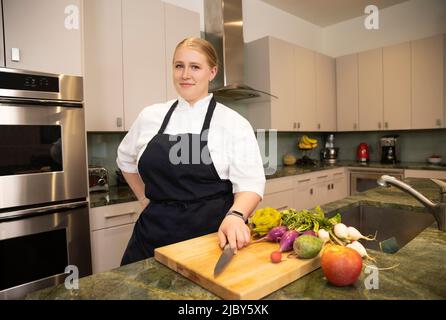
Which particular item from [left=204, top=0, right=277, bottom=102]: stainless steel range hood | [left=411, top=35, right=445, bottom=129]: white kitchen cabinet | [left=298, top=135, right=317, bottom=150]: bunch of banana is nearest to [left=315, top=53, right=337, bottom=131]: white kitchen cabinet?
[left=298, top=135, right=317, bottom=150]: bunch of banana

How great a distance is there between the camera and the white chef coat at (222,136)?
1156 mm

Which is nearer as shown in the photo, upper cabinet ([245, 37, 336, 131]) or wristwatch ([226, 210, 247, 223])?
wristwatch ([226, 210, 247, 223])

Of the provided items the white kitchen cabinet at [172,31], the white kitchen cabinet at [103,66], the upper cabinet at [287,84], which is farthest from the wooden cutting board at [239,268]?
the upper cabinet at [287,84]

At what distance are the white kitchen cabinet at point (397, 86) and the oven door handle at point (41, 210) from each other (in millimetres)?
3531

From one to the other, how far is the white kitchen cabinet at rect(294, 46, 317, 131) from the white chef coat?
2.57 meters

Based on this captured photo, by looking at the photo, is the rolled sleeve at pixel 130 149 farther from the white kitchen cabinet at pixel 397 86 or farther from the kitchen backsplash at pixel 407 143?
the kitchen backsplash at pixel 407 143

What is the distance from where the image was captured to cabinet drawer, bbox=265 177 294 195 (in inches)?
113

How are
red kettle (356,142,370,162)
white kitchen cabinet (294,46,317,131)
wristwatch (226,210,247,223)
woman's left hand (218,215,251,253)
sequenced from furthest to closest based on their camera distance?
red kettle (356,142,370,162) < white kitchen cabinet (294,46,317,131) < wristwatch (226,210,247,223) < woman's left hand (218,215,251,253)

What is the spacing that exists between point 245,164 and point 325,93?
10.8 ft

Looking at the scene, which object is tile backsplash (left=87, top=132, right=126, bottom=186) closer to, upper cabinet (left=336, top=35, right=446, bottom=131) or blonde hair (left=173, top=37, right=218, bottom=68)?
blonde hair (left=173, top=37, right=218, bottom=68)

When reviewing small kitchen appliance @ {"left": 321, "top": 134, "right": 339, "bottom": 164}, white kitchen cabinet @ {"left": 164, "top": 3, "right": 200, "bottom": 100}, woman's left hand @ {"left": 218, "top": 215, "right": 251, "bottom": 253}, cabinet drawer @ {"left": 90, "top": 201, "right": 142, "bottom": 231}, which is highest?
white kitchen cabinet @ {"left": 164, "top": 3, "right": 200, "bottom": 100}

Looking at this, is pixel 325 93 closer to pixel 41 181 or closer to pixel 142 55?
pixel 142 55

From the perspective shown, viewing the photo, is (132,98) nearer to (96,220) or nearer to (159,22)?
(159,22)
